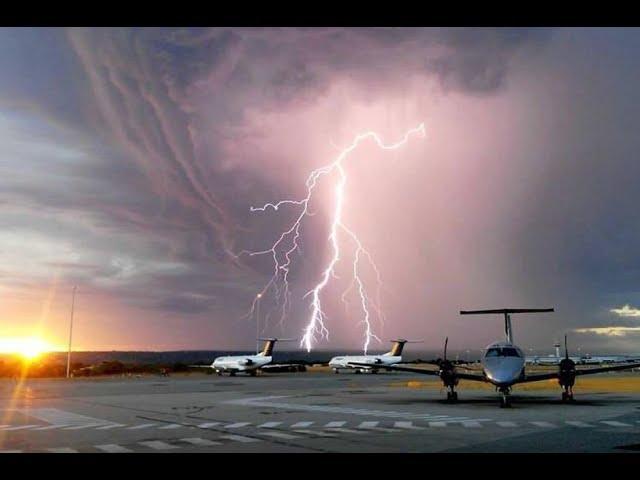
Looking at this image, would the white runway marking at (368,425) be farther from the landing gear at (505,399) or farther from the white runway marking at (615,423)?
the landing gear at (505,399)

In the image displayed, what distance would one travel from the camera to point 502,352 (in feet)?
105

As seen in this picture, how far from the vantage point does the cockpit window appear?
3194 cm

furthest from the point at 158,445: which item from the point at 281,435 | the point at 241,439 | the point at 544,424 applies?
the point at 544,424

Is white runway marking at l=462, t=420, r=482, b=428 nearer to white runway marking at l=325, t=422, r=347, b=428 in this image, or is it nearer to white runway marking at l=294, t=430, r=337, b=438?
white runway marking at l=325, t=422, r=347, b=428

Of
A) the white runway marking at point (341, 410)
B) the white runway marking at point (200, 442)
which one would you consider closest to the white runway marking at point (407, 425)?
the white runway marking at point (341, 410)

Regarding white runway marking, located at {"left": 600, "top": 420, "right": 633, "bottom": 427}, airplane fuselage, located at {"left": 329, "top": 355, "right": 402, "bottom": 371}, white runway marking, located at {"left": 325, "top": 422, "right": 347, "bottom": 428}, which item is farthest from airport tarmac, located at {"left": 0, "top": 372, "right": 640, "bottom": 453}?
airplane fuselage, located at {"left": 329, "top": 355, "right": 402, "bottom": 371}

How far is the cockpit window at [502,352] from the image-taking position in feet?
105

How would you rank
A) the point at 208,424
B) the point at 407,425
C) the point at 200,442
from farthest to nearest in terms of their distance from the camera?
the point at 208,424
the point at 407,425
the point at 200,442

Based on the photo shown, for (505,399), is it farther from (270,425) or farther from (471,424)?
(270,425)
